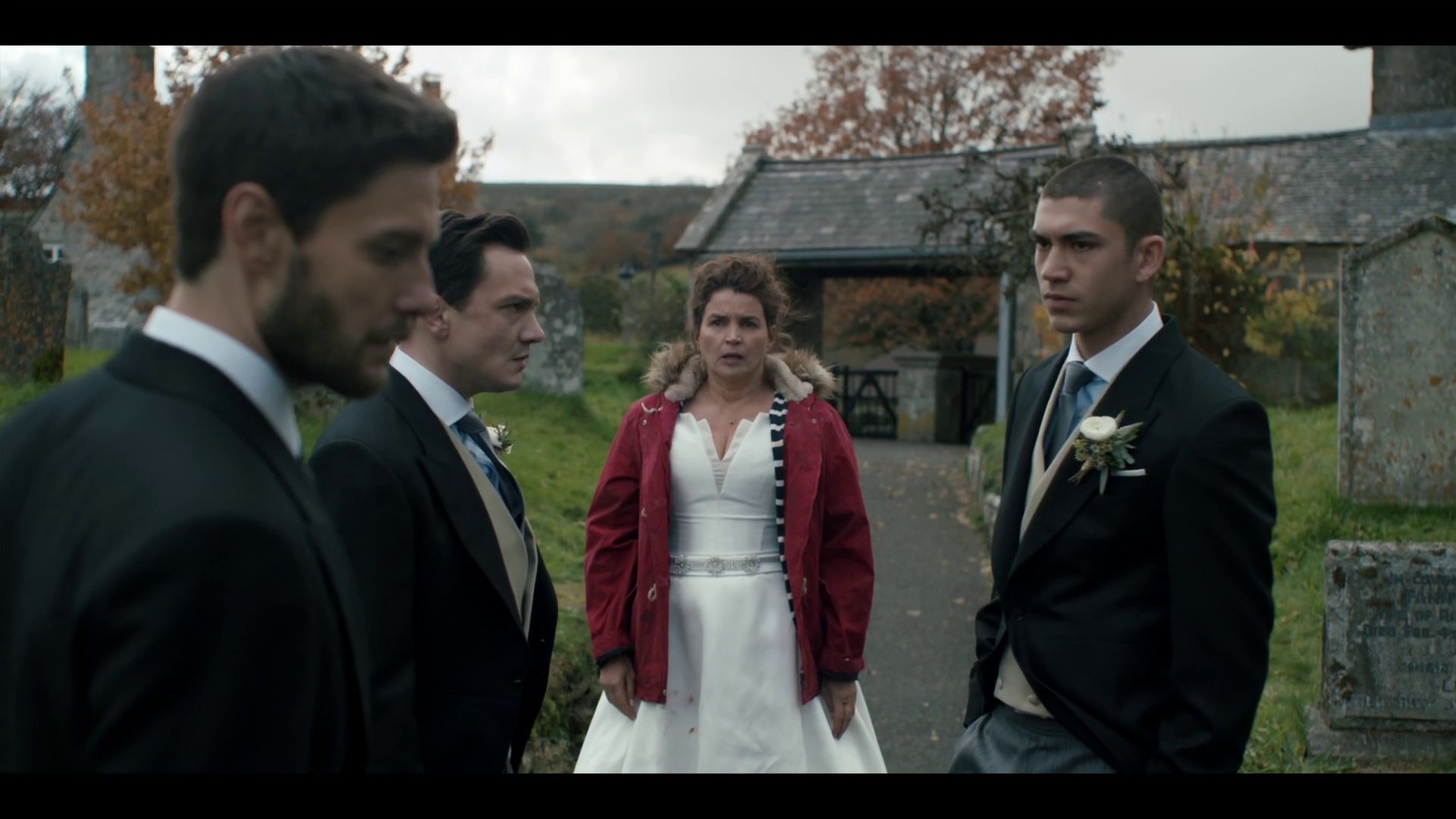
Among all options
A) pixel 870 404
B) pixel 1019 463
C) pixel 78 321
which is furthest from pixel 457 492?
pixel 78 321

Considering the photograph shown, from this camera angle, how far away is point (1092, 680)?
282 cm

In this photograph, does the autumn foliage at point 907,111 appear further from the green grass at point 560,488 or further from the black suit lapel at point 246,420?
the black suit lapel at point 246,420

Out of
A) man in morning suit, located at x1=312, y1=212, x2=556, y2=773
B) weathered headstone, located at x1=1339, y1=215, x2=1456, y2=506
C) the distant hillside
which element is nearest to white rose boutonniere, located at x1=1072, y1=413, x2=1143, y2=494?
man in morning suit, located at x1=312, y1=212, x2=556, y2=773

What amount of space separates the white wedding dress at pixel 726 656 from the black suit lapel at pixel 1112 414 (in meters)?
1.37

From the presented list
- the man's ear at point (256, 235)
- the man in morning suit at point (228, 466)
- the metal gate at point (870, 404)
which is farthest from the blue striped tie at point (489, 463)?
the metal gate at point (870, 404)

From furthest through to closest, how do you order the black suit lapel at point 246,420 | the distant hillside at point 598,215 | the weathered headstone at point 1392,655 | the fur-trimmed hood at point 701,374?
the distant hillside at point 598,215
the weathered headstone at point 1392,655
the fur-trimmed hood at point 701,374
the black suit lapel at point 246,420

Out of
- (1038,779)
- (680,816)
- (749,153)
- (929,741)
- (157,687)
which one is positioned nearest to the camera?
(157,687)

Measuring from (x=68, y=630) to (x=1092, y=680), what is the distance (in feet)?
7.32

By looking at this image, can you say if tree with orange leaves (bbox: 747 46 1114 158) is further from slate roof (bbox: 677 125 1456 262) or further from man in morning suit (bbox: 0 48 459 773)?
man in morning suit (bbox: 0 48 459 773)

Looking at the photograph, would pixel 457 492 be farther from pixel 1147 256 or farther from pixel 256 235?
pixel 1147 256

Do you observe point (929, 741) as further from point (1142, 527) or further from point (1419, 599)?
point (1142, 527)

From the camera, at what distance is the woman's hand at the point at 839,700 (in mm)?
4262

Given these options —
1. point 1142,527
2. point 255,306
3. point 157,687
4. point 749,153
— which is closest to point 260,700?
point 157,687

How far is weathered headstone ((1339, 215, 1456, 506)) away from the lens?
796cm
